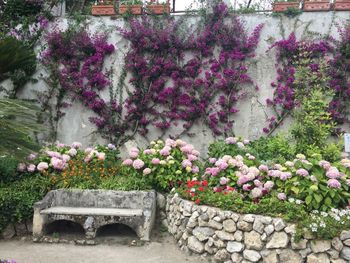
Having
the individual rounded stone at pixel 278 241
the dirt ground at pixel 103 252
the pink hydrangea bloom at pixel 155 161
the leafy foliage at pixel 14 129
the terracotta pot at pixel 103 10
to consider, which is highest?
the terracotta pot at pixel 103 10

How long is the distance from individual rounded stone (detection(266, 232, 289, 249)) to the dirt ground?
2.86 feet

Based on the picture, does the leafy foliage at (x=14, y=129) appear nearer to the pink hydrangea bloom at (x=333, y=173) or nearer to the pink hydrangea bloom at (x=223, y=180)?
the pink hydrangea bloom at (x=223, y=180)

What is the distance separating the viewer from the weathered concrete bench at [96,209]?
480 centimetres

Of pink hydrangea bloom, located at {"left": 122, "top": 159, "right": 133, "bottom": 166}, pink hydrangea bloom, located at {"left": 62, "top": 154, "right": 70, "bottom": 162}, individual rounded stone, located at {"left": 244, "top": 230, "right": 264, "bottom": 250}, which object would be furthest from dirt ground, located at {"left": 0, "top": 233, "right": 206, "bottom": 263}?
pink hydrangea bloom, located at {"left": 62, "top": 154, "right": 70, "bottom": 162}

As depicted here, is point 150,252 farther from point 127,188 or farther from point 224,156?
Answer: point 224,156

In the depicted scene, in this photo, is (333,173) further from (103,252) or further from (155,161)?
(103,252)

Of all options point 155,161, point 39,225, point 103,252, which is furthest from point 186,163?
point 39,225

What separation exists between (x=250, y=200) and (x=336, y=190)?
0.96 metres

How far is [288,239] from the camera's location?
12.5 ft

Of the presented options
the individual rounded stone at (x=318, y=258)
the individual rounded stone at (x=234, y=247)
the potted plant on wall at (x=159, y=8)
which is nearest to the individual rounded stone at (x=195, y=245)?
the individual rounded stone at (x=234, y=247)

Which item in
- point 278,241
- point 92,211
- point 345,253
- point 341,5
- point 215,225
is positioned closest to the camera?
point 345,253

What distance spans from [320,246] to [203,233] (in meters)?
1.29

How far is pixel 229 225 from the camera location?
414 cm

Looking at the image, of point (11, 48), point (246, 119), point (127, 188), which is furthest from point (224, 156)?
point (11, 48)
